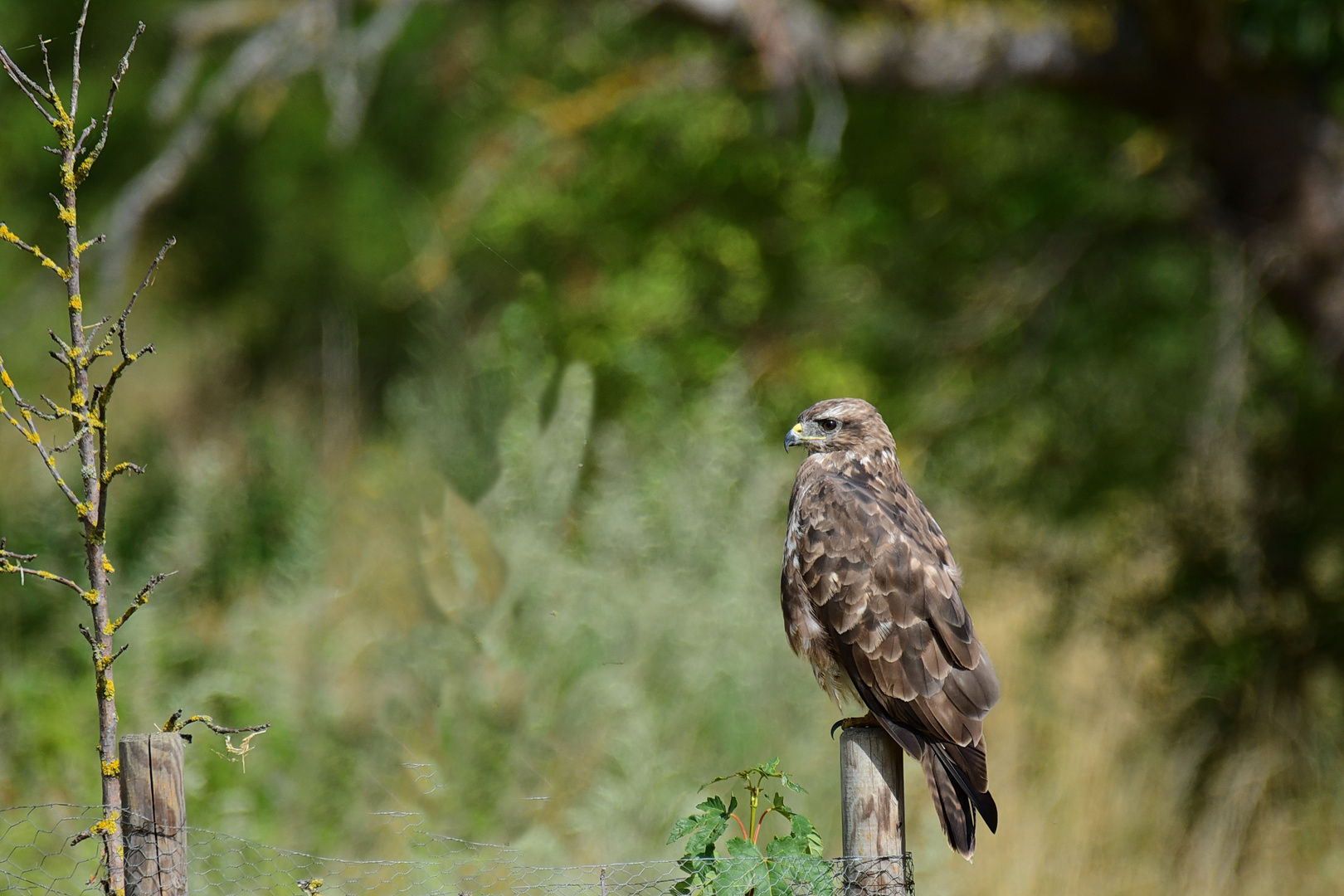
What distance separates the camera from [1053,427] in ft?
21.2

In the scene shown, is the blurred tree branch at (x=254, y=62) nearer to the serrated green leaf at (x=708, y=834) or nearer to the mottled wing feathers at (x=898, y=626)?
the mottled wing feathers at (x=898, y=626)

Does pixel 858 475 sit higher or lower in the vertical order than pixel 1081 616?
lower

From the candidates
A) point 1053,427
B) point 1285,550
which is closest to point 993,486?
point 1053,427

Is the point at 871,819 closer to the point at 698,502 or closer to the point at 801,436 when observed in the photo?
the point at 801,436

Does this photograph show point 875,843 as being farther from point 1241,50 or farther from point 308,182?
point 308,182

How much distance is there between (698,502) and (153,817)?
3217 millimetres

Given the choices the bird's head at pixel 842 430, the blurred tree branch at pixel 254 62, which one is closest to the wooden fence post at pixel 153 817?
the bird's head at pixel 842 430

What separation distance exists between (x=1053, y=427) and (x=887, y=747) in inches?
172

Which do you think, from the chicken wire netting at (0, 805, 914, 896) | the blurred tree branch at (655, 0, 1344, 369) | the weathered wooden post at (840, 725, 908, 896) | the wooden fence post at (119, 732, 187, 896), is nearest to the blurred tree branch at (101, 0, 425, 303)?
the blurred tree branch at (655, 0, 1344, 369)

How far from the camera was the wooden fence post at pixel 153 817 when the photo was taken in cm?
194

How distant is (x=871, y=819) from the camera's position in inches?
89.9

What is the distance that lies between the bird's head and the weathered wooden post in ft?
3.42

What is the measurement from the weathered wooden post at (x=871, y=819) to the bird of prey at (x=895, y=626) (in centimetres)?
27

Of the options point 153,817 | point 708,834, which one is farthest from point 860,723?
point 153,817
